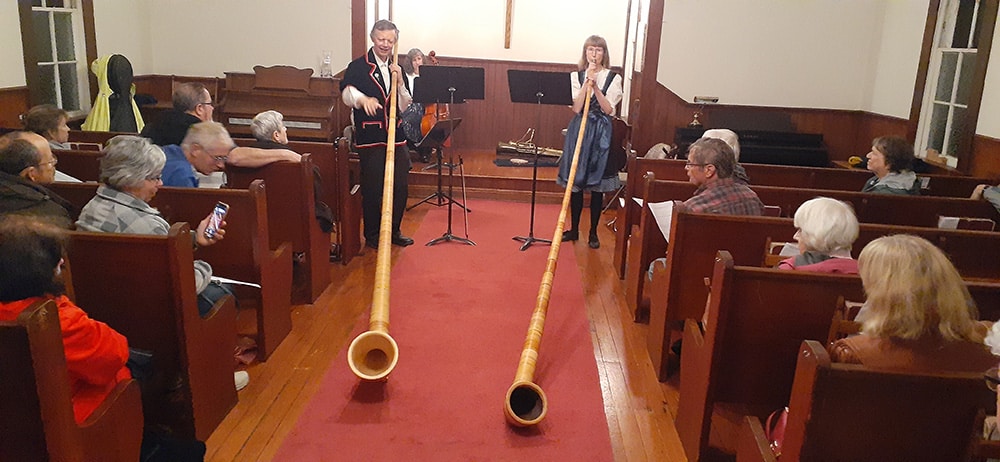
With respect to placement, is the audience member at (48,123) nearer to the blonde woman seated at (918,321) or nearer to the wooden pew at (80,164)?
the wooden pew at (80,164)

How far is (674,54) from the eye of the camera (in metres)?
6.93

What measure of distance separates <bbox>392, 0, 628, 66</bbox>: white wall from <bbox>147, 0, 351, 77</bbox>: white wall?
217cm

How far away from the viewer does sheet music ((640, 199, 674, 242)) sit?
3627mm

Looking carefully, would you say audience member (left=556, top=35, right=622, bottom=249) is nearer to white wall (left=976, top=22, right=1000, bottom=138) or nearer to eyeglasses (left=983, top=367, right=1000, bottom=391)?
white wall (left=976, top=22, right=1000, bottom=138)

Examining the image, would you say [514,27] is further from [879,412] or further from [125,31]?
[879,412]

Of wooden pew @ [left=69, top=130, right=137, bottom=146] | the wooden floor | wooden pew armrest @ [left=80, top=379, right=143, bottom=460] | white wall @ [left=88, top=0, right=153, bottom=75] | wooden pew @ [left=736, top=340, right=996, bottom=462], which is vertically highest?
white wall @ [left=88, top=0, right=153, bottom=75]

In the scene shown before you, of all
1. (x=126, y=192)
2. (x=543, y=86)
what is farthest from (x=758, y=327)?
(x=543, y=86)

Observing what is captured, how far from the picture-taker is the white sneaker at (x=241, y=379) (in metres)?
3.11

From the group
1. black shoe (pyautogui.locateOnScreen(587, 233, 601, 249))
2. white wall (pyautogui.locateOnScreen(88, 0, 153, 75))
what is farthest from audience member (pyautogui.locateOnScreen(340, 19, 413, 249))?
white wall (pyautogui.locateOnScreen(88, 0, 153, 75))

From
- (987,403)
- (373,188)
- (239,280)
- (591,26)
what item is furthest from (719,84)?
(987,403)

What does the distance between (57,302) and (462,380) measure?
5.64 feet

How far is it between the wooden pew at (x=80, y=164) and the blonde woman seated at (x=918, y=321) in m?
3.74

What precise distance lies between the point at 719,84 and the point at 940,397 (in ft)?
18.7

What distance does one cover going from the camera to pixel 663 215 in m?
3.66
